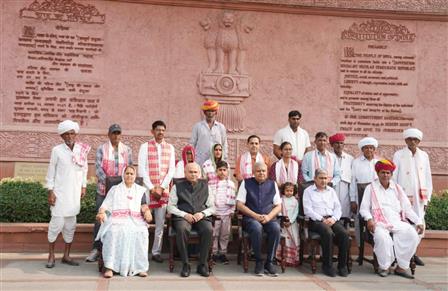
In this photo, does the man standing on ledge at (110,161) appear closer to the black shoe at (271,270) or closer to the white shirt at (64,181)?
the white shirt at (64,181)

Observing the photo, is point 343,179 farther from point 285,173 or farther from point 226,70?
point 226,70

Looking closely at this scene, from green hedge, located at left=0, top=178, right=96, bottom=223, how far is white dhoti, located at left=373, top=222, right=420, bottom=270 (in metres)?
4.03

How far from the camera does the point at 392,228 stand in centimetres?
561

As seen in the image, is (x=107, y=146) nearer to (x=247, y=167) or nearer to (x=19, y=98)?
(x=247, y=167)

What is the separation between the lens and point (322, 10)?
9305 millimetres

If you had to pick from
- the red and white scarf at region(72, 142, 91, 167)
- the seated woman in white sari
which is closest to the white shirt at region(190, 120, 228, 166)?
the seated woman in white sari

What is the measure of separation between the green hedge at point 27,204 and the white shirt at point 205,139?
5.82ft

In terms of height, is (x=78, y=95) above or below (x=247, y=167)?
above

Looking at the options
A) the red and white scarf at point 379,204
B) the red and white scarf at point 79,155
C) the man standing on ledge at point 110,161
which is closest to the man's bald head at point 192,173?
the man standing on ledge at point 110,161

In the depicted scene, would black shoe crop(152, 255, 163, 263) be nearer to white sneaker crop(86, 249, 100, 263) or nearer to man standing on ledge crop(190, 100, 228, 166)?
white sneaker crop(86, 249, 100, 263)

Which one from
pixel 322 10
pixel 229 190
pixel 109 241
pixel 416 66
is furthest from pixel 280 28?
pixel 109 241

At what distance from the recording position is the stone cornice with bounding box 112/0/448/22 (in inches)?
357

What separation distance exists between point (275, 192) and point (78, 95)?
15.8 ft

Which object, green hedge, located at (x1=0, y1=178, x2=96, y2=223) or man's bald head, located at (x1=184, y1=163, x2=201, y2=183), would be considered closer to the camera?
man's bald head, located at (x1=184, y1=163, x2=201, y2=183)
